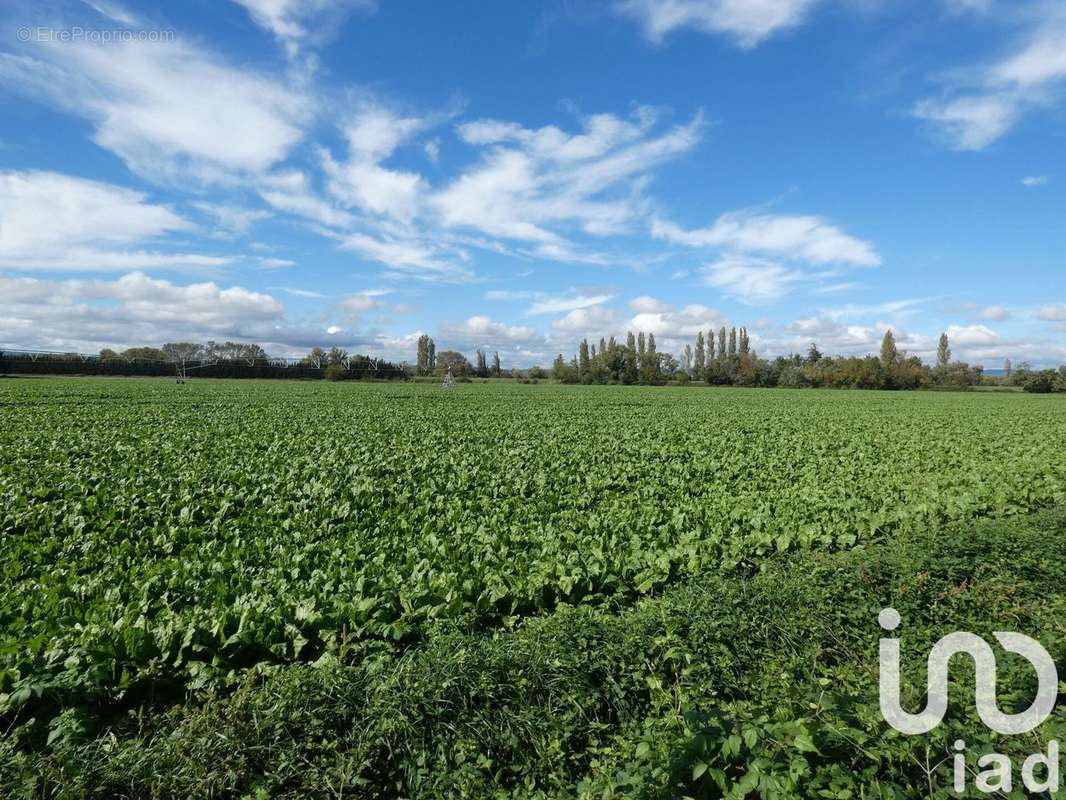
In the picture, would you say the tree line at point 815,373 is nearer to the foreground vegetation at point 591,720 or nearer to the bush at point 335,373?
the bush at point 335,373

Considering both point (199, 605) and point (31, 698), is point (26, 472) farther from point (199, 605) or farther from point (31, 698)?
point (31, 698)

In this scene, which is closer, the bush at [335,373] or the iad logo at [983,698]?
the iad logo at [983,698]

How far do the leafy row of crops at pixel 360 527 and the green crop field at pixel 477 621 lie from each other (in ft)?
0.16

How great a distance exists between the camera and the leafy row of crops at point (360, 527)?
518 centimetres

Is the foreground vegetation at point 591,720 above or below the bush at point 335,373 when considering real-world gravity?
below

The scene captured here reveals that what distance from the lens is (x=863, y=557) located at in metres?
7.91

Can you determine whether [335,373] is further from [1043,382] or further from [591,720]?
[1043,382]

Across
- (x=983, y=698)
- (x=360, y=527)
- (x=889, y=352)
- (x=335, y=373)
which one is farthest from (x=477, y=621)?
(x=889, y=352)

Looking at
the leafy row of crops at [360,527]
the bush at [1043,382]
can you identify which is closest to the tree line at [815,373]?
the bush at [1043,382]

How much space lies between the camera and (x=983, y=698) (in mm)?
4500

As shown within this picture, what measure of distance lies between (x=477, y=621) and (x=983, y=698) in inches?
178

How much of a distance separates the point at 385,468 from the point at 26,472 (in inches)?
316

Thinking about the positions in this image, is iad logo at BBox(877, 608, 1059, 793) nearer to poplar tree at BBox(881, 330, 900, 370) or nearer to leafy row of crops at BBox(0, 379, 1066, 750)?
leafy row of crops at BBox(0, 379, 1066, 750)

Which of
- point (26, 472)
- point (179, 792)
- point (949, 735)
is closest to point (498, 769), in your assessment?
point (179, 792)
